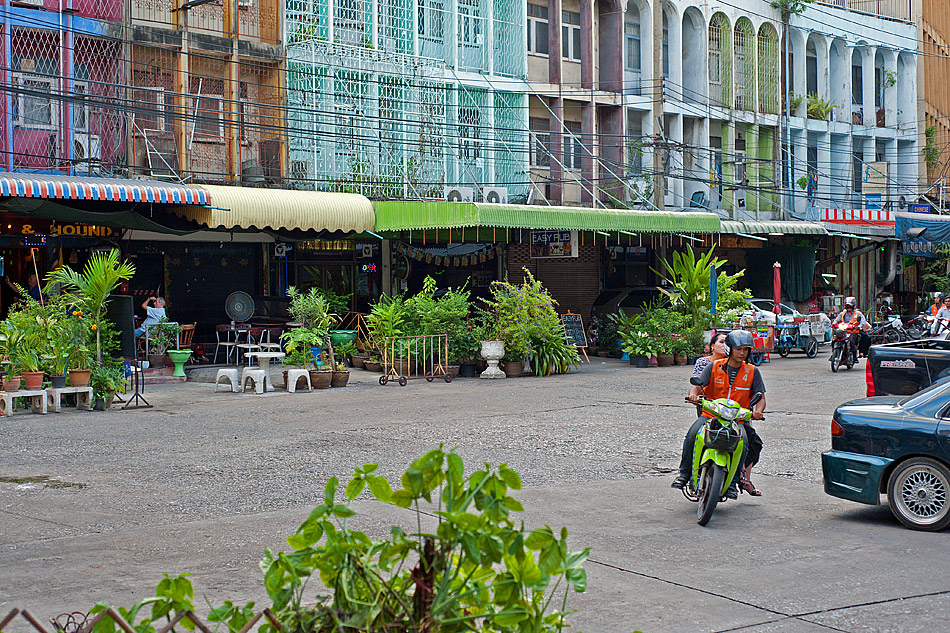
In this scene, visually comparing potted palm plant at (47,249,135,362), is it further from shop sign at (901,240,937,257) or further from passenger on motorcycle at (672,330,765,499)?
shop sign at (901,240,937,257)

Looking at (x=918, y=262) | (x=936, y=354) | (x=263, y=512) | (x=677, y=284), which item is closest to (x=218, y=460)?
(x=263, y=512)

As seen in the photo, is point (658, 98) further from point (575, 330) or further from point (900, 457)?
point (900, 457)

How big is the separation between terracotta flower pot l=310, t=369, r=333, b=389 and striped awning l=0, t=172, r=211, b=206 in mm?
4076

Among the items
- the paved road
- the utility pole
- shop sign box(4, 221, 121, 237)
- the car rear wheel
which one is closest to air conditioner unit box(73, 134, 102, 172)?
shop sign box(4, 221, 121, 237)

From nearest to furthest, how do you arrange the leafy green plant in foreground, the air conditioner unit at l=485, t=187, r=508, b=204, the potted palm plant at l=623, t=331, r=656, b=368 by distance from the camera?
1. the leafy green plant in foreground
2. the potted palm plant at l=623, t=331, r=656, b=368
3. the air conditioner unit at l=485, t=187, r=508, b=204

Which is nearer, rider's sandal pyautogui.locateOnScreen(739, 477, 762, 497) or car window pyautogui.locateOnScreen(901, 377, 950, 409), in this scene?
car window pyautogui.locateOnScreen(901, 377, 950, 409)

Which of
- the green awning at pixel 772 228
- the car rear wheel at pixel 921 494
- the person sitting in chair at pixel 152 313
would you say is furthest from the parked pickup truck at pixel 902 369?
the green awning at pixel 772 228

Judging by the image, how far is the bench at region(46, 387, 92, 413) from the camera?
16422 mm

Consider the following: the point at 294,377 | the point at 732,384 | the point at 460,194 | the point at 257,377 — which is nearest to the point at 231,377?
the point at 257,377

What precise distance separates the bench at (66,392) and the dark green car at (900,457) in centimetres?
1185

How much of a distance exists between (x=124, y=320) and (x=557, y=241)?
41.4 ft

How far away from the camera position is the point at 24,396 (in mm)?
16125

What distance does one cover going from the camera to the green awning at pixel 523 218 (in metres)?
22.8

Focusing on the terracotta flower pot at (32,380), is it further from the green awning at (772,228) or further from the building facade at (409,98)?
the green awning at (772,228)
